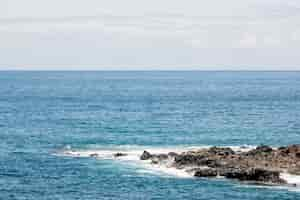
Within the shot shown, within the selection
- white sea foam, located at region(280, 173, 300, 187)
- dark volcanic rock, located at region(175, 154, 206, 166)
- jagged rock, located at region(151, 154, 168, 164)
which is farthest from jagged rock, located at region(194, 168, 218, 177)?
jagged rock, located at region(151, 154, 168, 164)

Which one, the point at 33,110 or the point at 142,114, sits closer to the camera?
the point at 142,114

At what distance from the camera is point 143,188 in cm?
7825

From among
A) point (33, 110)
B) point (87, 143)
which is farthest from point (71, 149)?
point (33, 110)

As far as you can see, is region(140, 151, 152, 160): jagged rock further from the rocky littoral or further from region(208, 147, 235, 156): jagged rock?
region(208, 147, 235, 156): jagged rock

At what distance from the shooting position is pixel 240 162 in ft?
286

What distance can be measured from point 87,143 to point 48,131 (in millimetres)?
19300

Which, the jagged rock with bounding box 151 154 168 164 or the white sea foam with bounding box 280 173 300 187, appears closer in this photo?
the white sea foam with bounding box 280 173 300 187

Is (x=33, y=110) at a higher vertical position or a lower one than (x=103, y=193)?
higher

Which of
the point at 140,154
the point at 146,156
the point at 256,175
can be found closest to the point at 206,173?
the point at 256,175

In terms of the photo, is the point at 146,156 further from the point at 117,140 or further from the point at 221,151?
the point at 117,140

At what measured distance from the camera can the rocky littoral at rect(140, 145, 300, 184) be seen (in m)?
80.5

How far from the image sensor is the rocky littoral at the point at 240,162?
80.5 metres

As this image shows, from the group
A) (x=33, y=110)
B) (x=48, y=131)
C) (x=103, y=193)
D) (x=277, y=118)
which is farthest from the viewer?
(x=33, y=110)

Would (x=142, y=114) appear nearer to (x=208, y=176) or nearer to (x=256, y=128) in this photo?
(x=256, y=128)
